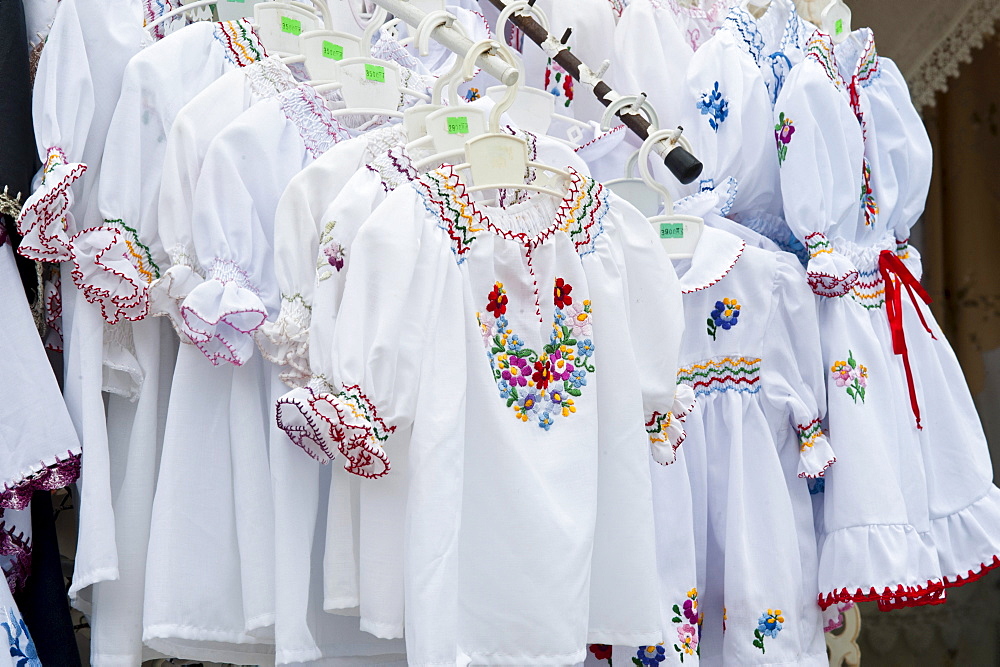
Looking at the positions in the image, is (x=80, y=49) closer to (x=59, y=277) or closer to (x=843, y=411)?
(x=59, y=277)

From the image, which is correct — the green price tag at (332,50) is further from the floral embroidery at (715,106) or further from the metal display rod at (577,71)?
the floral embroidery at (715,106)

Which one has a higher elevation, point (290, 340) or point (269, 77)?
point (269, 77)

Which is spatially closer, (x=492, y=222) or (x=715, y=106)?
(x=492, y=222)

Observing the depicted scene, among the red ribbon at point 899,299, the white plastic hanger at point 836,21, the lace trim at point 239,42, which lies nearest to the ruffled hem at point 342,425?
the lace trim at point 239,42

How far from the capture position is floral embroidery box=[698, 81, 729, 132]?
1945 mm

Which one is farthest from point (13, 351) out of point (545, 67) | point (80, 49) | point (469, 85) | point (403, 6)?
point (545, 67)

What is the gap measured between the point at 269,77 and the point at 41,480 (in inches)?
25.1

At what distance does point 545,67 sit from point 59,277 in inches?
41.1

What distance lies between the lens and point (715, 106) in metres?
1.95

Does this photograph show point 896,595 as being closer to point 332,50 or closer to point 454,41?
point 454,41

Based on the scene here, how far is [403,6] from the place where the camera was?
1543 millimetres

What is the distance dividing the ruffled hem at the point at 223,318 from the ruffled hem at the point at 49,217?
0.57 ft

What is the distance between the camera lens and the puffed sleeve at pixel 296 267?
1.39m

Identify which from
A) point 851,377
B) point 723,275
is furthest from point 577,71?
point 851,377
